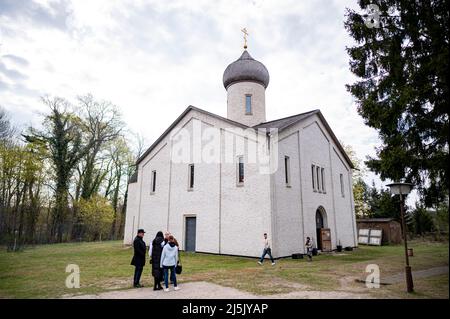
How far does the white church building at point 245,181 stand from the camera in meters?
17.0

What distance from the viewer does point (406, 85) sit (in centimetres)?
1002

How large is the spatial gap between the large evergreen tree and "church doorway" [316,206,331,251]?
30.9 feet

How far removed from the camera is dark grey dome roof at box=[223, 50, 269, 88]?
75.7ft

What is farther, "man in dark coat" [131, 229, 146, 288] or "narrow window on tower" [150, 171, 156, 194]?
"narrow window on tower" [150, 171, 156, 194]

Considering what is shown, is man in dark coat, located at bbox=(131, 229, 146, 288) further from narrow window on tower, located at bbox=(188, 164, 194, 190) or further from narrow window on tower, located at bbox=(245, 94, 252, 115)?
narrow window on tower, located at bbox=(245, 94, 252, 115)

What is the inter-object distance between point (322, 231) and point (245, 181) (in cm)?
693

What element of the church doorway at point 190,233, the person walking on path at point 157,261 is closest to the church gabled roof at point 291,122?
the church doorway at point 190,233

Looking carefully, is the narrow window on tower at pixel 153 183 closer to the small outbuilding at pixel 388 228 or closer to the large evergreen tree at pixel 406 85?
the large evergreen tree at pixel 406 85

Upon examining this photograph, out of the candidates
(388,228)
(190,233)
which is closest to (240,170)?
(190,233)

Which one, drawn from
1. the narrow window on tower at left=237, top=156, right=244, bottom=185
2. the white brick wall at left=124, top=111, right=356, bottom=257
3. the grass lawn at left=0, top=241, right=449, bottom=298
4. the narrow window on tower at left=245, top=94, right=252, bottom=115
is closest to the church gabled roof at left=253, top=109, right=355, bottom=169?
the white brick wall at left=124, top=111, right=356, bottom=257

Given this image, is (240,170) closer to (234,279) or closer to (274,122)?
(274,122)

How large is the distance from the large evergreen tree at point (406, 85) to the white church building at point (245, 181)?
21.5 ft
